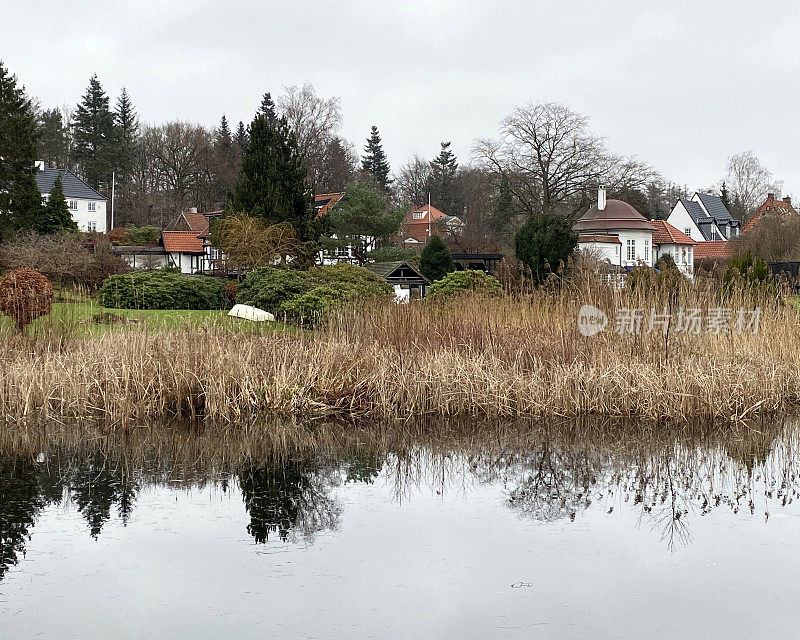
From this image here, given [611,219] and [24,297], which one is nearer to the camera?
[24,297]

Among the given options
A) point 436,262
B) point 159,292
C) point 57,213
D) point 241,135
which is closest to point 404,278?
point 436,262

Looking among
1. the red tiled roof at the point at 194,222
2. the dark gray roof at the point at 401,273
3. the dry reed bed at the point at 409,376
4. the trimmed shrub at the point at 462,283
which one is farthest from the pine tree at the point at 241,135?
the dry reed bed at the point at 409,376

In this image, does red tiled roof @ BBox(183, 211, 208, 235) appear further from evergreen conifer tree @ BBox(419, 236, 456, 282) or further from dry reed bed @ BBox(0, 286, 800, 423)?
dry reed bed @ BBox(0, 286, 800, 423)

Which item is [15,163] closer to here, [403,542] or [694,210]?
[403,542]

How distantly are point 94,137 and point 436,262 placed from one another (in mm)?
39855

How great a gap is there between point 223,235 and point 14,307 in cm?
1051

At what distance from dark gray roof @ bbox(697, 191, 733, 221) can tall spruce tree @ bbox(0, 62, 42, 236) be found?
43.3 metres

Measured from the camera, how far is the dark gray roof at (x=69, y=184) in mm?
52625

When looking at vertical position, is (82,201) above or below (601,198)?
above

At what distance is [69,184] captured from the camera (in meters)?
54.9

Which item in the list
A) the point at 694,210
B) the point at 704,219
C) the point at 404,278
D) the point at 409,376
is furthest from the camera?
the point at 694,210

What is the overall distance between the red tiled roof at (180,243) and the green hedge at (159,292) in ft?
72.5

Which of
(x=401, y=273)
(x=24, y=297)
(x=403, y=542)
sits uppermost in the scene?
(x=401, y=273)

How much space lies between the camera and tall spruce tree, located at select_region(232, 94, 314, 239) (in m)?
24.0
